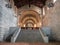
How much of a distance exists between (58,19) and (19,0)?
14790 millimetres

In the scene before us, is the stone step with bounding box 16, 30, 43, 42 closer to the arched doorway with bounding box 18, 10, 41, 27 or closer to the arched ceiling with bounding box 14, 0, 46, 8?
the arched ceiling with bounding box 14, 0, 46, 8

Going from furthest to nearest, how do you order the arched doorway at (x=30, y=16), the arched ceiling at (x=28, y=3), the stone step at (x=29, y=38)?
1. the arched doorway at (x=30, y=16)
2. the arched ceiling at (x=28, y=3)
3. the stone step at (x=29, y=38)

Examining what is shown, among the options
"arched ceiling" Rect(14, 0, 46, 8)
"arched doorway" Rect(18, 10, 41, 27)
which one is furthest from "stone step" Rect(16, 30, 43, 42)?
"arched doorway" Rect(18, 10, 41, 27)

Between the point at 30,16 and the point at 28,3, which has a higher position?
the point at 28,3

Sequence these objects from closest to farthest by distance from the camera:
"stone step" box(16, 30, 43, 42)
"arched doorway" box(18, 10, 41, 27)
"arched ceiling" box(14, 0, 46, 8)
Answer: "stone step" box(16, 30, 43, 42)
"arched ceiling" box(14, 0, 46, 8)
"arched doorway" box(18, 10, 41, 27)

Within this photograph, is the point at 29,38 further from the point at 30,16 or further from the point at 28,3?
the point at 30,16

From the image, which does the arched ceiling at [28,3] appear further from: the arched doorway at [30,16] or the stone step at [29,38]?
the stone step at [29,38]

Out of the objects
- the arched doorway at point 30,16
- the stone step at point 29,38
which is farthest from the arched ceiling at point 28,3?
the stone step at point 29,38

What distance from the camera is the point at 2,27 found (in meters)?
15.6

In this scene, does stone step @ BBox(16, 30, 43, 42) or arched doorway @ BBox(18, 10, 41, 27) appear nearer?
stone step @ BBox(16, 30, 43, 42)

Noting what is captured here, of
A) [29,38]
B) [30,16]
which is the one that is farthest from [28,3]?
[29,38]

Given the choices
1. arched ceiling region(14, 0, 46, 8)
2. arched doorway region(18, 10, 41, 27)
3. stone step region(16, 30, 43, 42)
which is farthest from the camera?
arched doorway region(18, 10, 41, 27)

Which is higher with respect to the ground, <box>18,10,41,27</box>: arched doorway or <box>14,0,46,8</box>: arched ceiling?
<box>14,0,46,8</box>: arched ceiling

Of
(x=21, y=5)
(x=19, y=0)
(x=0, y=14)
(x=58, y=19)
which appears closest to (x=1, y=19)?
(x=0, y=14)
